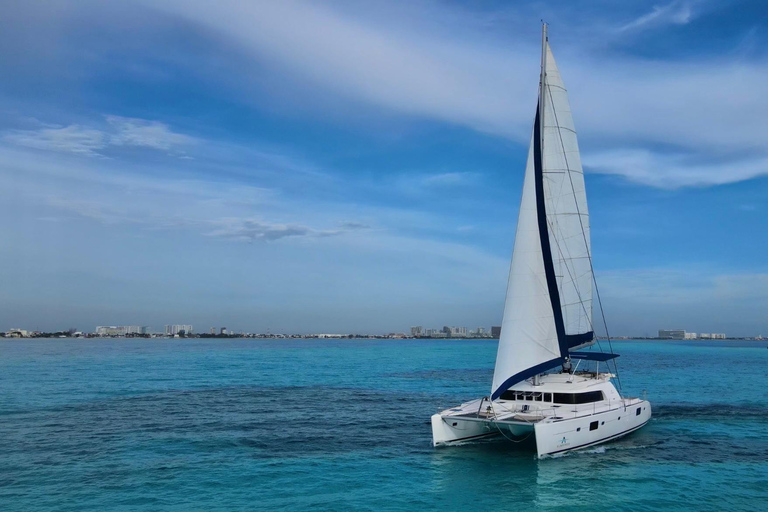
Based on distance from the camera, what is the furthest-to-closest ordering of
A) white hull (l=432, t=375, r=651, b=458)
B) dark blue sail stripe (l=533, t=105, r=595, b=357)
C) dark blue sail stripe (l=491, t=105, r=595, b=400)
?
dark blue sail stripe (l=533, t=105, r=595, b=357) → dark blue sail stripe (l=491, t=105, r=595, b=400) → white hull (l=432, t=375, r=651, b=458)

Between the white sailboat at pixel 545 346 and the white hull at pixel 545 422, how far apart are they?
0.15ft

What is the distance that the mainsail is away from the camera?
25875 mm

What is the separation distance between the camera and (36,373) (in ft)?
204

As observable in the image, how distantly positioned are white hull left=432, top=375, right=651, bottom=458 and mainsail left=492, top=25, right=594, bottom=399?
1.49 meters

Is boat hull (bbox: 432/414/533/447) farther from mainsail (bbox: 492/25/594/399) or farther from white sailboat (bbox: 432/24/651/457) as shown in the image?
mainsail (bbox: 492/25/594/399)

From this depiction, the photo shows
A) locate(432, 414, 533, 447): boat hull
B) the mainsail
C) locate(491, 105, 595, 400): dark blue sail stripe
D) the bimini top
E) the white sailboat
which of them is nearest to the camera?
locate(432, 414, 533, 447): boat hull

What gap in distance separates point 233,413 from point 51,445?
10.9m

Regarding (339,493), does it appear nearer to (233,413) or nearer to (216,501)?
(216,501)

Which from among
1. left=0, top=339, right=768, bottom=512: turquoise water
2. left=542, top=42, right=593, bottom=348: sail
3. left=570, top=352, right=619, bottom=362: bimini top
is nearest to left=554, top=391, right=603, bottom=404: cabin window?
left=0, top=339, right=768, bottom=512: turquoise water

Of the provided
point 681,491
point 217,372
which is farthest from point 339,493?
point 217,372

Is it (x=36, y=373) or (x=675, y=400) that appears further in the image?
(x=36, y=373)

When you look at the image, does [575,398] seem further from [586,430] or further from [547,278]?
[547,278]

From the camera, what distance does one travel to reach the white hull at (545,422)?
2327 centimetres

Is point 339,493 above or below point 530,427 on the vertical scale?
below
